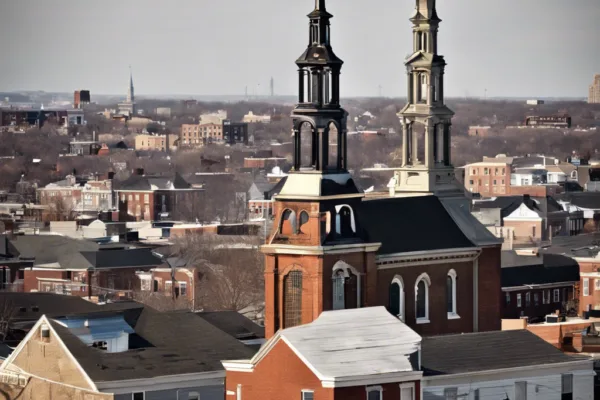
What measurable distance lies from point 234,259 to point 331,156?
42.1 meters

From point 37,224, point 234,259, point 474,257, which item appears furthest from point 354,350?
point 37,224

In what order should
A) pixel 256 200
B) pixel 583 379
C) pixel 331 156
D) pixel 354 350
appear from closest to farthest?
pixel 354 350 → pixel 583 379 → pixel 331 156 → pixel 256 200

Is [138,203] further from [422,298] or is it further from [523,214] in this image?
[422,298]

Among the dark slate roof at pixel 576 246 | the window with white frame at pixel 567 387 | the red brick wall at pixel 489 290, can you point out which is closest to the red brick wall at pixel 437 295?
the red brick wall at pixel 489 290

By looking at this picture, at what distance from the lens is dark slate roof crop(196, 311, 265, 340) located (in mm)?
76919

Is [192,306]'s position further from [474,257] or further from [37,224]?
[37,224]

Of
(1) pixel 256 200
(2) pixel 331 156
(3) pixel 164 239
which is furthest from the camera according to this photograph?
(1) pixel 256 200

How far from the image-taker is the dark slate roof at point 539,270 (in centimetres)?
10694

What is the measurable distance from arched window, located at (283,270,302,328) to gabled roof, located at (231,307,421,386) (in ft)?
15.7

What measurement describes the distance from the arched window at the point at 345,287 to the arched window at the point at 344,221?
0.87m

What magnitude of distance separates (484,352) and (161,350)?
835 centimetres

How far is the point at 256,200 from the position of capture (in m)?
186

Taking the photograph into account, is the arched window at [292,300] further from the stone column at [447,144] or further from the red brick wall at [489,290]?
the stone column at [447,144]

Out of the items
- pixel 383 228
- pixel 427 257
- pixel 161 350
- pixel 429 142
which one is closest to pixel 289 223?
pixel 383 228
